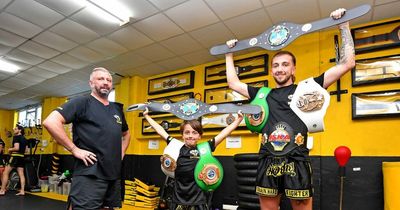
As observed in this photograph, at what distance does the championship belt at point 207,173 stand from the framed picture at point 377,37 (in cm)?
256

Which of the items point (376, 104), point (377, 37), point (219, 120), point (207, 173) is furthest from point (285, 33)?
point (219, 120)

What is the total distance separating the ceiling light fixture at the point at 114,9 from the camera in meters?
3.09

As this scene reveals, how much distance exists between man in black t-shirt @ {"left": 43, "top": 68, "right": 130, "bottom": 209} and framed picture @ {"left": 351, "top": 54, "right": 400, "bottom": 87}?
2.88 metres

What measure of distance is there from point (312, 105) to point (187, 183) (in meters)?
1.07

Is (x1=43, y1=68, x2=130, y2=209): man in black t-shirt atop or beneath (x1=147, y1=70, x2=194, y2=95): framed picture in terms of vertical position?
beneath

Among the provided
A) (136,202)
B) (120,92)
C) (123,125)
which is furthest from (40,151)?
(123,125)

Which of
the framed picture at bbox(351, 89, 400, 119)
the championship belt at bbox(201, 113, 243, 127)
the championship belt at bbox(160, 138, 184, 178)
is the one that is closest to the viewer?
the championship belt at bbox(160, 138, 184, 178)

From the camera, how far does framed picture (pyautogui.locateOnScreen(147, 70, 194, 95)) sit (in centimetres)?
498

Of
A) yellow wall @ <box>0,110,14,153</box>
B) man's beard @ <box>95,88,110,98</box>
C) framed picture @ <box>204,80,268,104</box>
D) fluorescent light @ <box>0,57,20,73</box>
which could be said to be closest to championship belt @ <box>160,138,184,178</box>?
man's beard @ <box>95,88,110,98</box>

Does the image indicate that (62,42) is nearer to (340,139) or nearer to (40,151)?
(340,139)

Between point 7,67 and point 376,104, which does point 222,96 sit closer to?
point 376,104

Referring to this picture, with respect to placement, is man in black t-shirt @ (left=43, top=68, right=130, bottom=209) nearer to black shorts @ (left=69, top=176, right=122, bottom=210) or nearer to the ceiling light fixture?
black shorts @ (left=69, top=176, right=122, bottom=210)

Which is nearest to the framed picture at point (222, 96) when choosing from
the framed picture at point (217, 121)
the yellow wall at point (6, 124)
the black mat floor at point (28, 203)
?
the framed picture at point (217, 121)

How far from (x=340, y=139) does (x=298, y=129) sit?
222 cm
